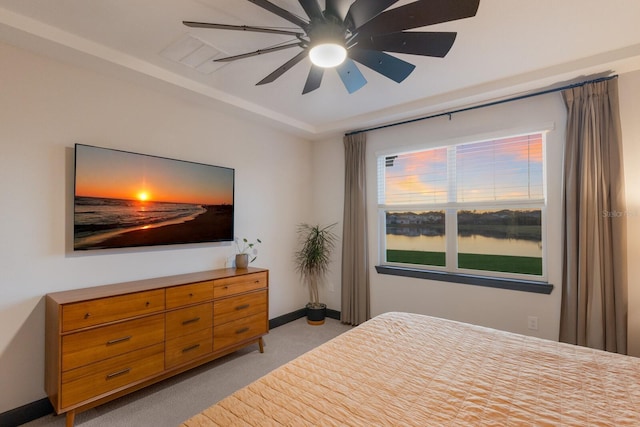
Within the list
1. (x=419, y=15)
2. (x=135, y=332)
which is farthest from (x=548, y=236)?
(x=135, y=332)

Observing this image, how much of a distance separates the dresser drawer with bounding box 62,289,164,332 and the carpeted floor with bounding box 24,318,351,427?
0.68 m

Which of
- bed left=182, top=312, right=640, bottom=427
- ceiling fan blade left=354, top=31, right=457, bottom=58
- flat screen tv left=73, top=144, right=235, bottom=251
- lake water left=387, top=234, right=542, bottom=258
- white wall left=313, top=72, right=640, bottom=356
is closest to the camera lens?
bed left=182, top=312, right=640, bottom=427

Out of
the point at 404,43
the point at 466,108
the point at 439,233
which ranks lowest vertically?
the point at 439,233

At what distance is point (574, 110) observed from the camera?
104 inches

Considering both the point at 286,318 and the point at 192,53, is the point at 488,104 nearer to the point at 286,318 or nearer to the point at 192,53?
the point at 192,53

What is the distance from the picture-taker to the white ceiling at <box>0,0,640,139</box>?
1832 mm

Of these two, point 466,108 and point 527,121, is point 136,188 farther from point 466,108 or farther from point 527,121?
point 527,121

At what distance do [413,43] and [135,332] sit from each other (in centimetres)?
259

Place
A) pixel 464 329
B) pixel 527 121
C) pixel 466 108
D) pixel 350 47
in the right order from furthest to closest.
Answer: pixel 466 108
pixel 527 121
pixel 464 329
pixel 350 47

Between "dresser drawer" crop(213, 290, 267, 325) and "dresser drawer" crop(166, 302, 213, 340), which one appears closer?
"dresser drawer" crop(166, 302, 213, 340)

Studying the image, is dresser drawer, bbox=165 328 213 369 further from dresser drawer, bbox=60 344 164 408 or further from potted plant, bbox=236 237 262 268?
potted plant, bbox=236 237 262 268

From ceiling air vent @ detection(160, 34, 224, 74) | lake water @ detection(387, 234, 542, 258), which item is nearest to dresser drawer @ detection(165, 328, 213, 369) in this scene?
ceiling air vent @ detection(160, 34, 224, 74)

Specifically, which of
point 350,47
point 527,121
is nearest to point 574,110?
Answer: point 527,121

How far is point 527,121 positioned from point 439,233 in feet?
4.65
